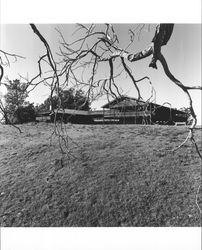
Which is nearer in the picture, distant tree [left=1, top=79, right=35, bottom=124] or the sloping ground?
distant tree [left=1, top=79, right=35, bottom=124]

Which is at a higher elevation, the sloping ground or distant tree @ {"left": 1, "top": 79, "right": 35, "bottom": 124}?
distant tree @ {"left": 1, "top": 79, "right": 35, "bottom": 124}

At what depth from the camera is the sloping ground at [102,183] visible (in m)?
3.86

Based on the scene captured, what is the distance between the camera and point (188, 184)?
458 centimetres

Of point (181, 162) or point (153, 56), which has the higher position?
point (153, 56)

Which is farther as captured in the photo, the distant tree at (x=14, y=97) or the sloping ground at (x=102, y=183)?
the sloping ground at (x=102, y=183)

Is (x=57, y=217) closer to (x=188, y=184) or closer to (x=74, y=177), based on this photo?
(x=74, y=177)

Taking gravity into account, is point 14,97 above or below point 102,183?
above

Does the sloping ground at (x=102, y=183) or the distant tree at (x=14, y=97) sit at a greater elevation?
the distant tree at (x=14, y=97)

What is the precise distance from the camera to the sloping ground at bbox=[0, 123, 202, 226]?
386 cm

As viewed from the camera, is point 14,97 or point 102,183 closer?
point 14,97

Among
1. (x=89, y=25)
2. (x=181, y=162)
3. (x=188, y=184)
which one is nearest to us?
(x=89, y=25)

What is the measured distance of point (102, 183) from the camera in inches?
182
